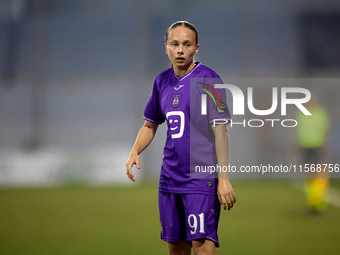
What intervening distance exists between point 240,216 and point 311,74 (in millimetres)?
5268

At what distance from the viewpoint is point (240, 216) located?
4402 millimetres

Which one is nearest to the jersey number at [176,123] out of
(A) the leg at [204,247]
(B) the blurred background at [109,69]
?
(A) the leg at [204,247]

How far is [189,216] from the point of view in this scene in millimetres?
1628

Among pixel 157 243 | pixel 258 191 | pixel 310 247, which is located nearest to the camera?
pixel 310 247

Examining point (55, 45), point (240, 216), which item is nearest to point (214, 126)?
point (240, 216)

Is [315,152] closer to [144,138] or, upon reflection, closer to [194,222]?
[144,138]

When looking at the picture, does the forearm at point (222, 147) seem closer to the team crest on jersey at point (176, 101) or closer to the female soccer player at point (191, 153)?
the female soccer player at point (191, 153)

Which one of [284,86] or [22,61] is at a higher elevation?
[22,61]

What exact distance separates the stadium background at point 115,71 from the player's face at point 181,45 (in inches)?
218

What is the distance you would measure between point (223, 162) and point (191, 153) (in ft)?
0.55

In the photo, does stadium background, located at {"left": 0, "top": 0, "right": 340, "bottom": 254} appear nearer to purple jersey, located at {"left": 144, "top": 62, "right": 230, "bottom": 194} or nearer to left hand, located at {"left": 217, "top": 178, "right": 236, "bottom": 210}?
purple jersey, located at {"left": 144, "top": 62, "right": 230, "bottom": 194}

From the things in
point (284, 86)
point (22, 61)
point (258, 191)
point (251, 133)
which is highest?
point (22, 61)

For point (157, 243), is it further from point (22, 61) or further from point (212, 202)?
point (22, 61)

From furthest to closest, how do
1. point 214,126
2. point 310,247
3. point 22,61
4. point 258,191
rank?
point 22,61 < point 258,191 < point 310,247 < point 214,126
